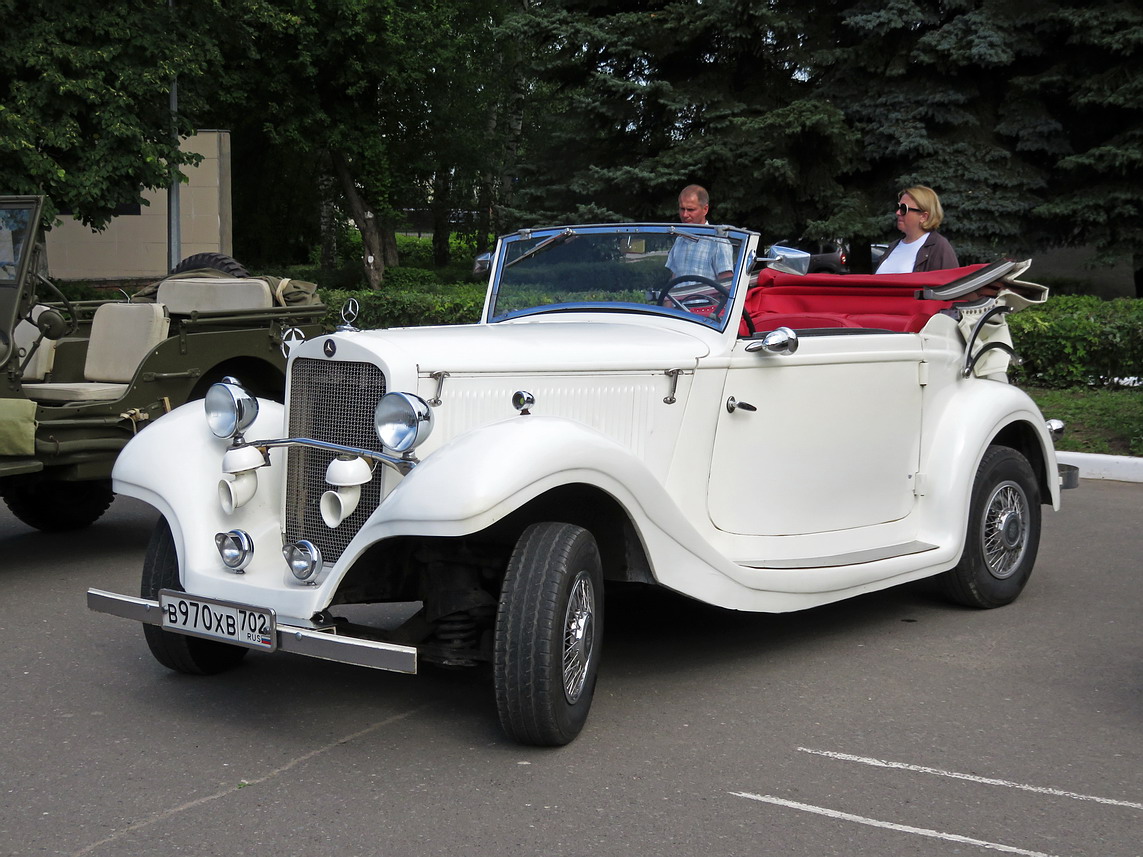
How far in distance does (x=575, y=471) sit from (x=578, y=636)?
1.78ft

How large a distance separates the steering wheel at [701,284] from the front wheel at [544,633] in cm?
133

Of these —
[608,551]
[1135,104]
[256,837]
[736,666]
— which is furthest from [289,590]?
[1135,104]

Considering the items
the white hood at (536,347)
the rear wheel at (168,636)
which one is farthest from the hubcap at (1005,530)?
the rear wheel at (168,636)

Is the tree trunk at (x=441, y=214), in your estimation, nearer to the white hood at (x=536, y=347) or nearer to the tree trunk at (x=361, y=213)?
the tree trunk at (x=361, y=213)

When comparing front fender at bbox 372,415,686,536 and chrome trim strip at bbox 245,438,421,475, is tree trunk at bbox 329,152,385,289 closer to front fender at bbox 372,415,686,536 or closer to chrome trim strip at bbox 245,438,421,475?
chrome trim strip at bbox 245,438,421,475

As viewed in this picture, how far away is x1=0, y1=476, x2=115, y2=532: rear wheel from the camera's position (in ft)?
24.3

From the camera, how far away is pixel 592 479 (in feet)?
13.1

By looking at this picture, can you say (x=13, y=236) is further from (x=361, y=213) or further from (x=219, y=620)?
(x=361, y=213)

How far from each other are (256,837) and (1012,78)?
15379 mm

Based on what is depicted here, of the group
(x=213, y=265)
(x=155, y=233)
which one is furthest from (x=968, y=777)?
(x=155, y=233)

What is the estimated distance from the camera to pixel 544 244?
5480 millimetres

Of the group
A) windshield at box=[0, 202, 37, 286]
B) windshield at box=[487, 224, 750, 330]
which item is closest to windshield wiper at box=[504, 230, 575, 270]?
windshield at box=[487, 224, 750, 330]

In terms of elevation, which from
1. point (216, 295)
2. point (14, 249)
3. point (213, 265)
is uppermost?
point (14, 249)

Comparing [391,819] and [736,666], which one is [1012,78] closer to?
Answer: [736,666]
